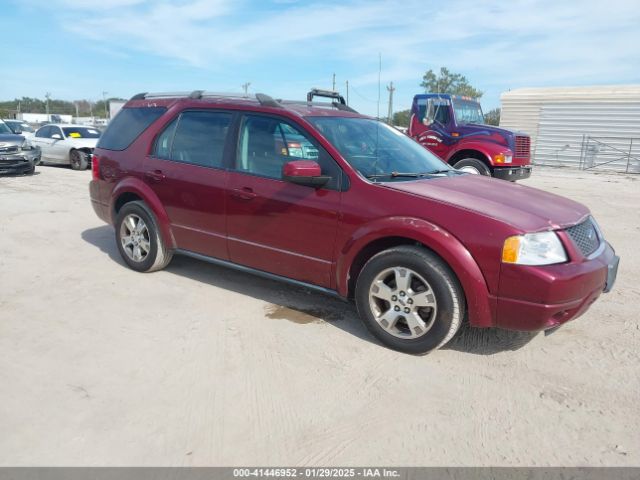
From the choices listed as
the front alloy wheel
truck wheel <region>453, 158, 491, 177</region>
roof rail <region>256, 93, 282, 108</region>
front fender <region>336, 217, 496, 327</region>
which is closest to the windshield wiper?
front fender <region>336, 217, 496, 327</region>

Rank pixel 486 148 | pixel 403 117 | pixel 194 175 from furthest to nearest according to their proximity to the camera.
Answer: pixel 403 117, pixel 486 148, pixel 194 175

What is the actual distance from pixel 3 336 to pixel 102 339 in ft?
2.45

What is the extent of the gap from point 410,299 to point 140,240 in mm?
3063

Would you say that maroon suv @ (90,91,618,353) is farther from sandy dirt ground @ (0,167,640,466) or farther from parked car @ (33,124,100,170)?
parked car @ (33,124,100,170)

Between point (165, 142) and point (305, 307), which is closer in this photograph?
point (305, 307)

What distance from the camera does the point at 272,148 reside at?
4.37 meters

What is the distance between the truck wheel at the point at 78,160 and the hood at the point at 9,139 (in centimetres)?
209

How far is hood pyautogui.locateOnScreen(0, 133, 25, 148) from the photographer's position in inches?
519

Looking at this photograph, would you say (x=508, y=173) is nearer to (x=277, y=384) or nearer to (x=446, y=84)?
(x=277, y=384)

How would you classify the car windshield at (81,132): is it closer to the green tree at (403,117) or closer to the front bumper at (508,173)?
the green tree at (403,117)

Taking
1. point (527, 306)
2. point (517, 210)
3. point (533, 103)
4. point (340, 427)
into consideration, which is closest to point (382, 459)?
point (340, 427)

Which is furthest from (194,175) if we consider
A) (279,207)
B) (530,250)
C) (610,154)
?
(610,154)

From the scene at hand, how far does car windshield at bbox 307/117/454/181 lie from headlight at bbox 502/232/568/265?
43.7 inches

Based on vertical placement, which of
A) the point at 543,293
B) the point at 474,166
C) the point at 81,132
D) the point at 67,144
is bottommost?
the point at 543,293
